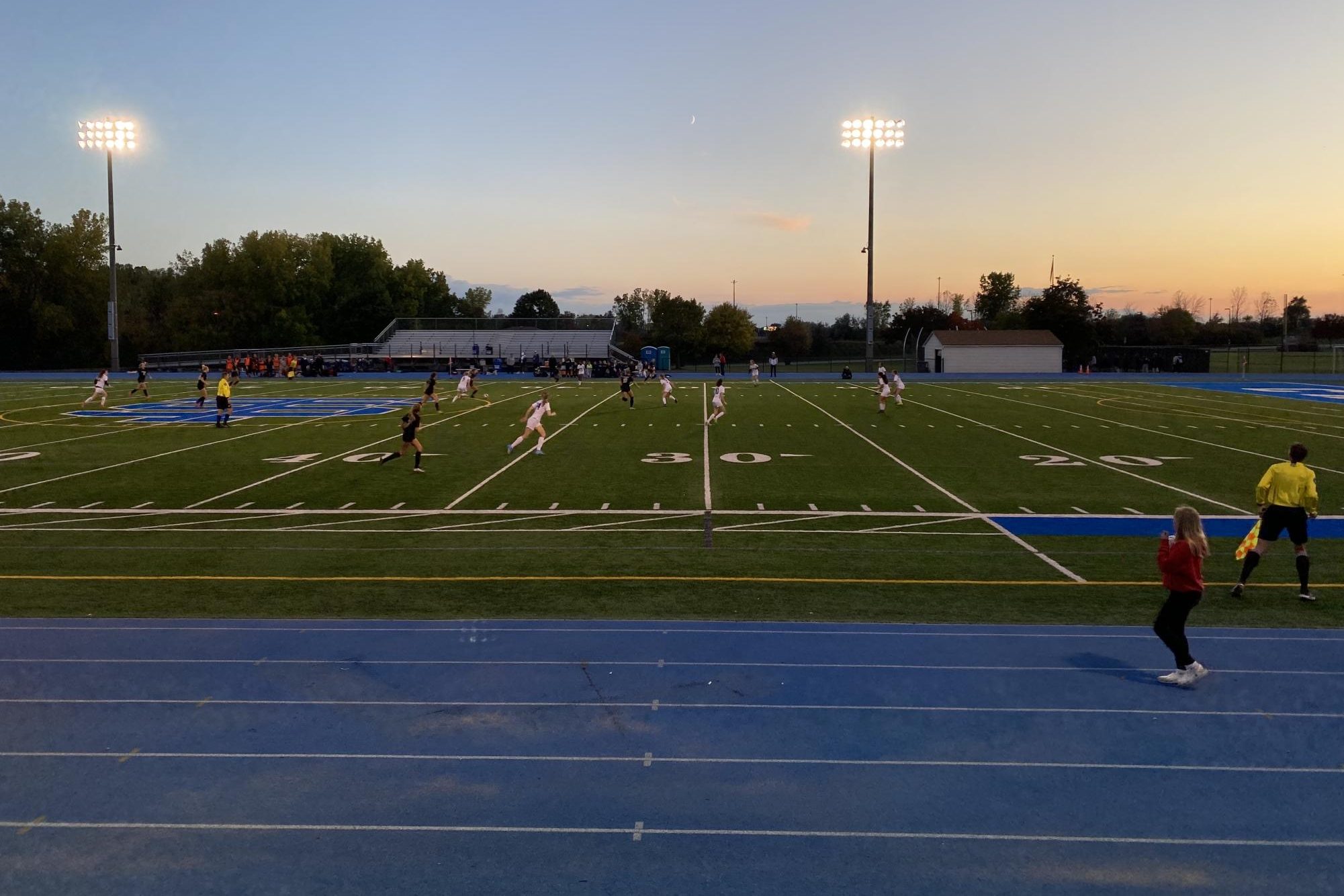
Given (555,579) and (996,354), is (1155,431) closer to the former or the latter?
(555,579)

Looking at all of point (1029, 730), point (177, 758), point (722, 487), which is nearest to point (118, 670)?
point (177, 758)

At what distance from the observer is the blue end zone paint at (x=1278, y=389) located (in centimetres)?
4741

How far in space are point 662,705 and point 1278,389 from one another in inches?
2287

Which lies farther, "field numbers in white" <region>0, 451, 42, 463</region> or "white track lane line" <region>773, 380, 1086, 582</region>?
"field numbers in white" <region>0, 451, 42, 463</region>

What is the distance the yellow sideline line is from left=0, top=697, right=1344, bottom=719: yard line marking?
14.3 feet

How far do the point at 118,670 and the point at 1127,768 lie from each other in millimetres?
8985

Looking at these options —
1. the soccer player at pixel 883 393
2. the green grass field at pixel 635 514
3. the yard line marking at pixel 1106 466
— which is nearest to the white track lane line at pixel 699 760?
the green grass field at pixel 635 514

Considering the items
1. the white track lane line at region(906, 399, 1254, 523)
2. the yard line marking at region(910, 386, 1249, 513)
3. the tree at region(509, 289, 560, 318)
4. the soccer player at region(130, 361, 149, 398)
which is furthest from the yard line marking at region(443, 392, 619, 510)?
the tree at region(509, 289, 560, 318)

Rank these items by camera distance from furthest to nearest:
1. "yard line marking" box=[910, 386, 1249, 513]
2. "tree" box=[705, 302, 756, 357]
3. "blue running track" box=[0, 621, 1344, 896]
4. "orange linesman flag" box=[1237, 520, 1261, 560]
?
"tree" box=[705, 302, 756, 357] → "yard line marking" box=[910, 386, 1249, 513] → "orange linesman flag" box=[1237, 520, 1261, 560] → "blue running track" box=[0, 621, 1344, 896]

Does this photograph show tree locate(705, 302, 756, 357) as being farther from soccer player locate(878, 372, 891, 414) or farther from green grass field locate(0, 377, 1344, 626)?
green grass field locate(0, 377, 1344, 626)

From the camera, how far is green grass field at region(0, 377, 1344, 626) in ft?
38.7

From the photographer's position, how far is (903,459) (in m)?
24.6

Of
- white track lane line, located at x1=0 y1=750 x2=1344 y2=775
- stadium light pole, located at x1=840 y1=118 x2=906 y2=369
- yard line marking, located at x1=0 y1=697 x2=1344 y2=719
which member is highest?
stadium light pole, located at x1=840 y1=118 x2=906 y2=369

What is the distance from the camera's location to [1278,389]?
5431cm
